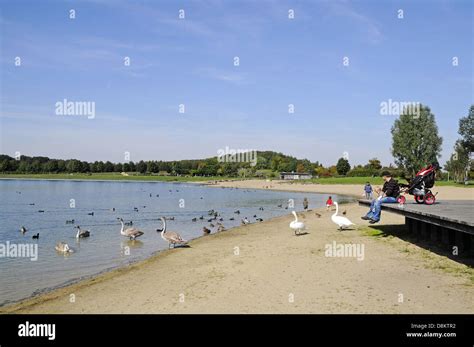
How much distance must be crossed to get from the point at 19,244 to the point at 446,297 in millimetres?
22327

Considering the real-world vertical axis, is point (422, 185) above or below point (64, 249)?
above

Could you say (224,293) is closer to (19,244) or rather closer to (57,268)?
(57,268)

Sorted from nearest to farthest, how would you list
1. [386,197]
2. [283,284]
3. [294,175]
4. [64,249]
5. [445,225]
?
[283,284], [445,225], [386,197], [64,249], [294,175]

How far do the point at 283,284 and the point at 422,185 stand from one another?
35.0ft

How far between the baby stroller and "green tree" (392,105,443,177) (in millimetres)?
73842

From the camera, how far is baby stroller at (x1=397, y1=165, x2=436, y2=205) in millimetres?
18344

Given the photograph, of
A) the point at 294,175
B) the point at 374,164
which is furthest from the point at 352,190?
the point at 294,175

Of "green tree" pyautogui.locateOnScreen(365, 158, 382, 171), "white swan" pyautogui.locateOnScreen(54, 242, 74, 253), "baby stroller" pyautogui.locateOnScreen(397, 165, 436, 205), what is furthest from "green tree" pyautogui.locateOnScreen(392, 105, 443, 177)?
"white swan" pyautogui.locateOnScreen(54, 242, 74, 253)

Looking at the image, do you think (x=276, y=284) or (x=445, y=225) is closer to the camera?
(x=276, y=284)

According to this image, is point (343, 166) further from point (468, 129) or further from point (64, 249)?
point (64, 249)

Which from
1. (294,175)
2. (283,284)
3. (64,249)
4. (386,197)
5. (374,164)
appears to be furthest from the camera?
(294,175)

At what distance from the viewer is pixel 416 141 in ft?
290

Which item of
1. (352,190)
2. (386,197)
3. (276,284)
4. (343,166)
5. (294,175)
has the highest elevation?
(343,166)

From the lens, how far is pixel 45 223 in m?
35.8
